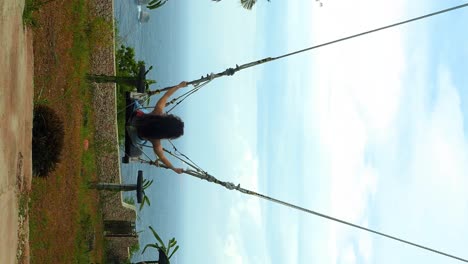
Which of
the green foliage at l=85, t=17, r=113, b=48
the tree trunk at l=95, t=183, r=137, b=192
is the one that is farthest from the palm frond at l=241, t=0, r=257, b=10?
the tree trunk at l=95, t=183, r=137, b=192

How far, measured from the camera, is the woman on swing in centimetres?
884

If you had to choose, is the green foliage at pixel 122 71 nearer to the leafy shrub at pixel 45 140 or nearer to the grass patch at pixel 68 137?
the grass patch at pixel 68 137

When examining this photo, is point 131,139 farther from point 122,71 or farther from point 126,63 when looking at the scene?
point 126,63

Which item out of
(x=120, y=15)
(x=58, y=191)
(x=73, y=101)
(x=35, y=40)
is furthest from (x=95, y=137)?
(x=120, y=15)

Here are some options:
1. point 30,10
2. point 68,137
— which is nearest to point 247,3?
point 68,137

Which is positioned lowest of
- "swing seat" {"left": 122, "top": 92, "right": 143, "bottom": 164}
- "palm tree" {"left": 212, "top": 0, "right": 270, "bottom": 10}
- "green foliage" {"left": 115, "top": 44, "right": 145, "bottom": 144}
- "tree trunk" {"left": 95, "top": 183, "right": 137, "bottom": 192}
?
"tree trunk" {"left": 95, "top": 183, "right": 137, "bottom": 192}

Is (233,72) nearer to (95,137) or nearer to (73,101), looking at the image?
(73,101)

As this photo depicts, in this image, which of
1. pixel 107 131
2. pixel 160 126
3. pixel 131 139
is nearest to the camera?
pixel 160 126

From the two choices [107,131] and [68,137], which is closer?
[68,137]

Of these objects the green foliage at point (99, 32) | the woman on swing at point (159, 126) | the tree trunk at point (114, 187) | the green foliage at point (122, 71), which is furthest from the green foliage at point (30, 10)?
the green foliage at point (122, 71)

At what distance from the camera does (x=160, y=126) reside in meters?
8.92

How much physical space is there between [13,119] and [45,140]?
1.41 metres

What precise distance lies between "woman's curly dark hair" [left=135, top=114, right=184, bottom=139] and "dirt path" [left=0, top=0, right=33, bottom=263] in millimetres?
1891

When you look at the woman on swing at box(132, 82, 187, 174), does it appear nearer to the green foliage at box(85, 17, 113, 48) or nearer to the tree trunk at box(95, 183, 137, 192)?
the tree trunk at box(95, 183, 137, 192)
